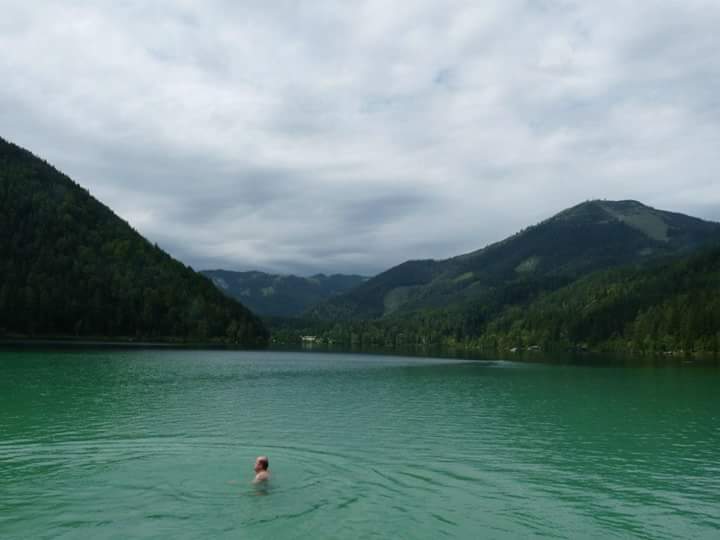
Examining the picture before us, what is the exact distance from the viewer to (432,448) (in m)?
40.2

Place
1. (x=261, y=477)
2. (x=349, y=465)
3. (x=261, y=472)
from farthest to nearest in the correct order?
(x=349, y=465) → (x=261, y=472) → (x=261, y=477)

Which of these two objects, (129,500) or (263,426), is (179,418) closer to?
(263,426)

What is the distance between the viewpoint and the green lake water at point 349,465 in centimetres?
2381

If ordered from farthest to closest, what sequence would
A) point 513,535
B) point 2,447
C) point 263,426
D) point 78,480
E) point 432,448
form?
point 263,426
point 432,448
point 2,447
point 78,480
point 513,535

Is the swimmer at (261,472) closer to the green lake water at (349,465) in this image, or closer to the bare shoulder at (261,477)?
the bare shoulder at (261,477)

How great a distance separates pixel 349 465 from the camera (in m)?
34.3

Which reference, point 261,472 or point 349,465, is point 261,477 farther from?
point 349,465

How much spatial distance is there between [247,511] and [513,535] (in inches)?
438

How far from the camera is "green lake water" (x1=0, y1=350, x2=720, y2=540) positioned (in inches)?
938

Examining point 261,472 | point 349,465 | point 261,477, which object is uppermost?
point 261,472

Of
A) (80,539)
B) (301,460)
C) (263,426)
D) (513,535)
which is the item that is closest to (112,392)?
(263,426)

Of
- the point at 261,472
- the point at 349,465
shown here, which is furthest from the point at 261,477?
the point at 349,465

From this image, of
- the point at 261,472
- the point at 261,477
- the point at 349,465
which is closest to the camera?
the point at 261,477

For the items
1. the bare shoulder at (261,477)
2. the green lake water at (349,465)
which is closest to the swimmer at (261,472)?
the bare shoulder at (261,477)
